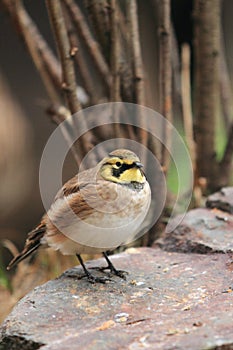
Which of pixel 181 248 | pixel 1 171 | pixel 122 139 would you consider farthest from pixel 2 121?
pixel 181 248

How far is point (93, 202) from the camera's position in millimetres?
3189

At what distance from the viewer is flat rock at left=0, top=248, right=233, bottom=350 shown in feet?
7.92

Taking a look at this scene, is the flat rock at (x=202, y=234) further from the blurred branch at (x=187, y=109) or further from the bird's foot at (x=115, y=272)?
the blurred branch at (x=187, y=109)

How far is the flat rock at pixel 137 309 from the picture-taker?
95.0 inches

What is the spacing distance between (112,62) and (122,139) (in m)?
0.49

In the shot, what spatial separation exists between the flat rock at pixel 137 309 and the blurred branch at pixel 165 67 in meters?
1.07

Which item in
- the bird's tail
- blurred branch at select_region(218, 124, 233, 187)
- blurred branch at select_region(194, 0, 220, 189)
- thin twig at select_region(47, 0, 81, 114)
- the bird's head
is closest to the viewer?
the bird's head

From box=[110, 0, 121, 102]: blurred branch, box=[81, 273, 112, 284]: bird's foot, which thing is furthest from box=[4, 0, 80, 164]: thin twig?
box=[81, 273, 112, 284]: bird's foot

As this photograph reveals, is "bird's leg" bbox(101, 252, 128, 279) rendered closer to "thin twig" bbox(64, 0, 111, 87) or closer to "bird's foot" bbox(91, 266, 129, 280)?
"bird's foot" bbox(91, 266, 129, 280)

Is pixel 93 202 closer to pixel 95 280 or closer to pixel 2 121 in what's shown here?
pixel 95 280

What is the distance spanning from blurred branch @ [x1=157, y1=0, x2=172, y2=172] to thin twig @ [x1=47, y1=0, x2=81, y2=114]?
601 mm

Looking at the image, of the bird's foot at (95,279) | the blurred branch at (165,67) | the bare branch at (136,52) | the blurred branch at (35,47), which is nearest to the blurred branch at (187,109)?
the blurred branch at (165,67)

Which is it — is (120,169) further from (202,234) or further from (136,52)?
(136,52)

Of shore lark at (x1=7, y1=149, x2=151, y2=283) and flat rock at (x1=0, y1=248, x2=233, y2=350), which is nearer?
flat rock at (x1=0, y1=248, x2=233, y2=350)
